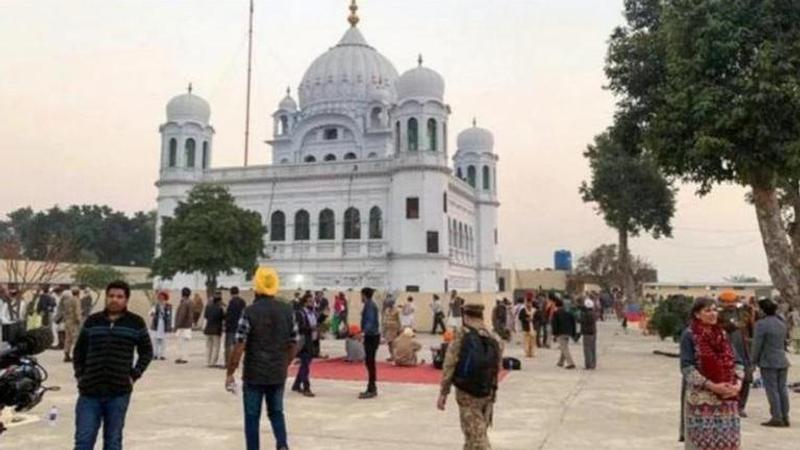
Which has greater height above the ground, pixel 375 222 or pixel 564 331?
pixel 375 222

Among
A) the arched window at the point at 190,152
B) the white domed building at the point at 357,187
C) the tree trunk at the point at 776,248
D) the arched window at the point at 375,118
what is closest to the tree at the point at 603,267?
the white domed building at the point at 357,187

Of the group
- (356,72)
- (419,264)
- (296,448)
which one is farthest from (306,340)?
(356,72)

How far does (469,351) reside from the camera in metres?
5.49

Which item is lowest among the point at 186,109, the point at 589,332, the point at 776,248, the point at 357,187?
the point at 589,332

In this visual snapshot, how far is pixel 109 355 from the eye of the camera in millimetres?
5250

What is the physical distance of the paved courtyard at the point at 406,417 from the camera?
25.0 ft

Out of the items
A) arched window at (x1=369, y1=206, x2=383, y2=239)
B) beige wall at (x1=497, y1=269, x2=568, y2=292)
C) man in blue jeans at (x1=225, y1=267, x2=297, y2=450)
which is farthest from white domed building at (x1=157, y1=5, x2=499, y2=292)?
man in blue jeans at (x1=225, y1=267, x2=297, y2=450)

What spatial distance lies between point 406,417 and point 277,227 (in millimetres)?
39145

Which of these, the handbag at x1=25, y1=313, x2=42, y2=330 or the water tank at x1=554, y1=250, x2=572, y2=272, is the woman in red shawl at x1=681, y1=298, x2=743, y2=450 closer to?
the handbag at x1=25, y1=313, x2=42, y2=330

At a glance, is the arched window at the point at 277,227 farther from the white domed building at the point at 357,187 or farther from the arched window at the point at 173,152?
the arched window at the point at 173,152

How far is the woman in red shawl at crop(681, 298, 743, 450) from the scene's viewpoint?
5.43 m

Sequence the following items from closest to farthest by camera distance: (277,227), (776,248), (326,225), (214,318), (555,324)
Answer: (214,318)
(555,324)
(776,248)
(326,225)
(277,227)

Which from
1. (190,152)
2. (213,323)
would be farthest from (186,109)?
(213,323)

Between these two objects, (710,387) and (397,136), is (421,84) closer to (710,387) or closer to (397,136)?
(397,136)
